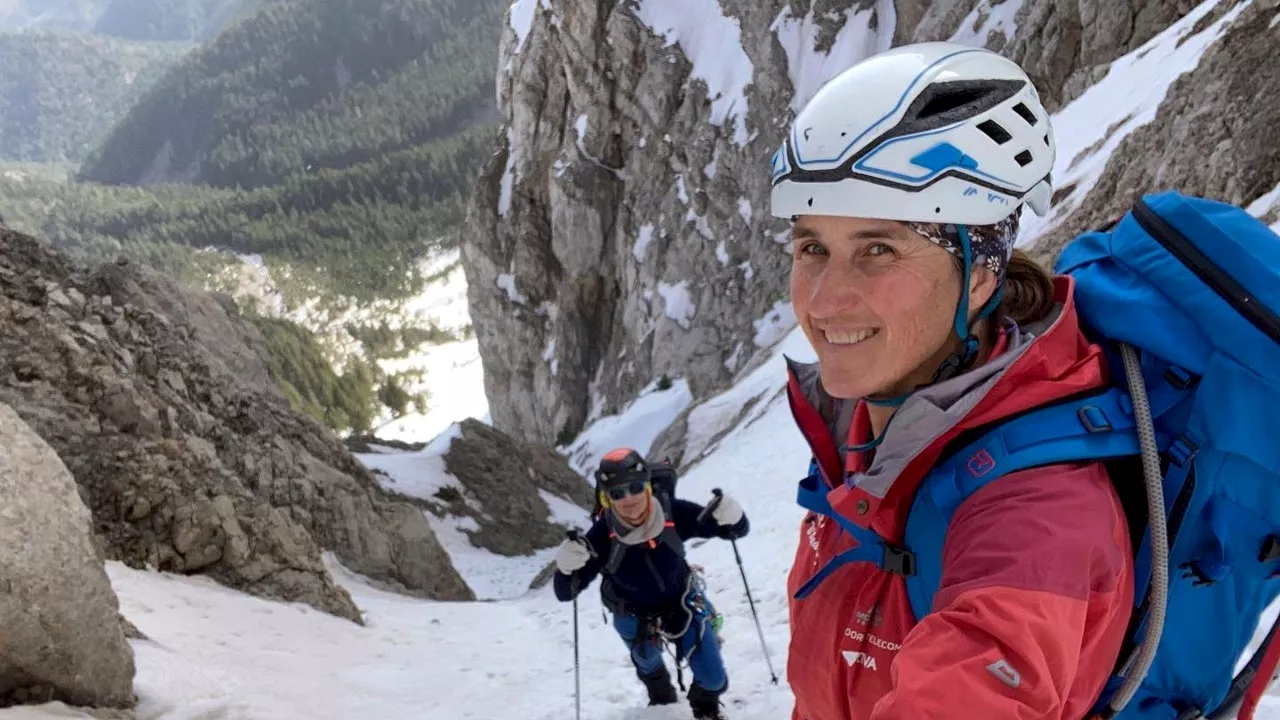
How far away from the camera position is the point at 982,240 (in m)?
A: 2.04

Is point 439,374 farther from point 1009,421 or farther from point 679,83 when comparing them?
point 1009,421

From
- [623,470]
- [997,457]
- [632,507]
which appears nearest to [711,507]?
[632,507]

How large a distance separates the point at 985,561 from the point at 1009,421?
0.32 meters

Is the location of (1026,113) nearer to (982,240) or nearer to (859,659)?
(982,240)

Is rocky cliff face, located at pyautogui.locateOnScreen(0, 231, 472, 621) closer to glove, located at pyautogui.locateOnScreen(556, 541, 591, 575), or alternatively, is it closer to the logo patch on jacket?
glove, located at pyautogui.locateOnScreen(556, 541, 591, 575)

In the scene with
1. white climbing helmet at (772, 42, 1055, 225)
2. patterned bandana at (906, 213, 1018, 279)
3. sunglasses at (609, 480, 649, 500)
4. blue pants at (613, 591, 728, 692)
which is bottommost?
blue pants at (613, 591, 728, 692)

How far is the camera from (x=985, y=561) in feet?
Answer: 5.03

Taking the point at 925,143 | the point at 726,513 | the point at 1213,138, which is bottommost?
the point at 726,513

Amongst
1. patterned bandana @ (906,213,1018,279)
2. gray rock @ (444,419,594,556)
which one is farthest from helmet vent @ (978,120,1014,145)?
gray rock @ (444,419,594,556)

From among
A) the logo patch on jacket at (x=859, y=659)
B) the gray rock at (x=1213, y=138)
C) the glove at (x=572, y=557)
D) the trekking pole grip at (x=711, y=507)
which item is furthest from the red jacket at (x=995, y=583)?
the gray rock at (x=1213, y=138)

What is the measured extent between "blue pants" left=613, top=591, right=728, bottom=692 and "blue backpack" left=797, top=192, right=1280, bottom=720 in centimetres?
479

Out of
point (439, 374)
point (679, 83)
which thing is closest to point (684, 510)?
point (679, 83)

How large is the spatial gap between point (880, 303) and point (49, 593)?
19.8 feet

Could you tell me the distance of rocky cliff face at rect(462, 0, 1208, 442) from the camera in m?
39.8
